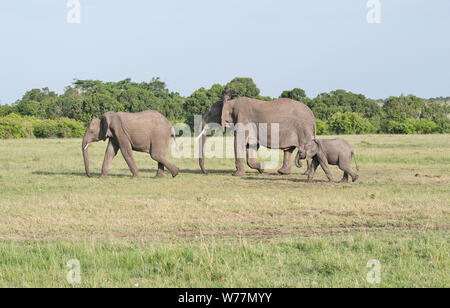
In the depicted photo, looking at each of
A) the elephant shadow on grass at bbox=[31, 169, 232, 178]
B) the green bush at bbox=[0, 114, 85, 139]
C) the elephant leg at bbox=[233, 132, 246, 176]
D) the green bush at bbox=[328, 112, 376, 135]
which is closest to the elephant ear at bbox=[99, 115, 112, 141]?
the elephant shadow on grass at bbox=[31, 169, 232, 178]

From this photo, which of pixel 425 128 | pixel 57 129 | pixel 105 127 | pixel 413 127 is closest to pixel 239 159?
pixel 105 127

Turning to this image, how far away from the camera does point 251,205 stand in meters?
10.0

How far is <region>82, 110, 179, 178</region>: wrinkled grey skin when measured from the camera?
1465 cm

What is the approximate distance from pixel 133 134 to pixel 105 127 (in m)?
0.78

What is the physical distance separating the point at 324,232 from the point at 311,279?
91.0 inches

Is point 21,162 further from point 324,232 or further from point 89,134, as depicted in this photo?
point 324,232

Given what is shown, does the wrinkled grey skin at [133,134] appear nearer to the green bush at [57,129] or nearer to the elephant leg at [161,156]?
the elephant leg at [161,156]

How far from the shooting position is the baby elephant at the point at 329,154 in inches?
516

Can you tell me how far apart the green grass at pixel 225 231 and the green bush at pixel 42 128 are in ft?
108

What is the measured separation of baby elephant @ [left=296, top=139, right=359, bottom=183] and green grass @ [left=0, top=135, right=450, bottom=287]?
48cm

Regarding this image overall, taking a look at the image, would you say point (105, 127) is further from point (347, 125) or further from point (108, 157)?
point (347, 125)

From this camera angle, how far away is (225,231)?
8.15m

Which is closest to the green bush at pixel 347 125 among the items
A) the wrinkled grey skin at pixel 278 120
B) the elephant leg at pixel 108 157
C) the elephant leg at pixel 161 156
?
the wrinkled grey skin at pixel 278 120

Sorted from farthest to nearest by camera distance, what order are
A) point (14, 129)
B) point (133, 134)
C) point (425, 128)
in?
point (425, 128), point (14, 129), point (133, 134)
